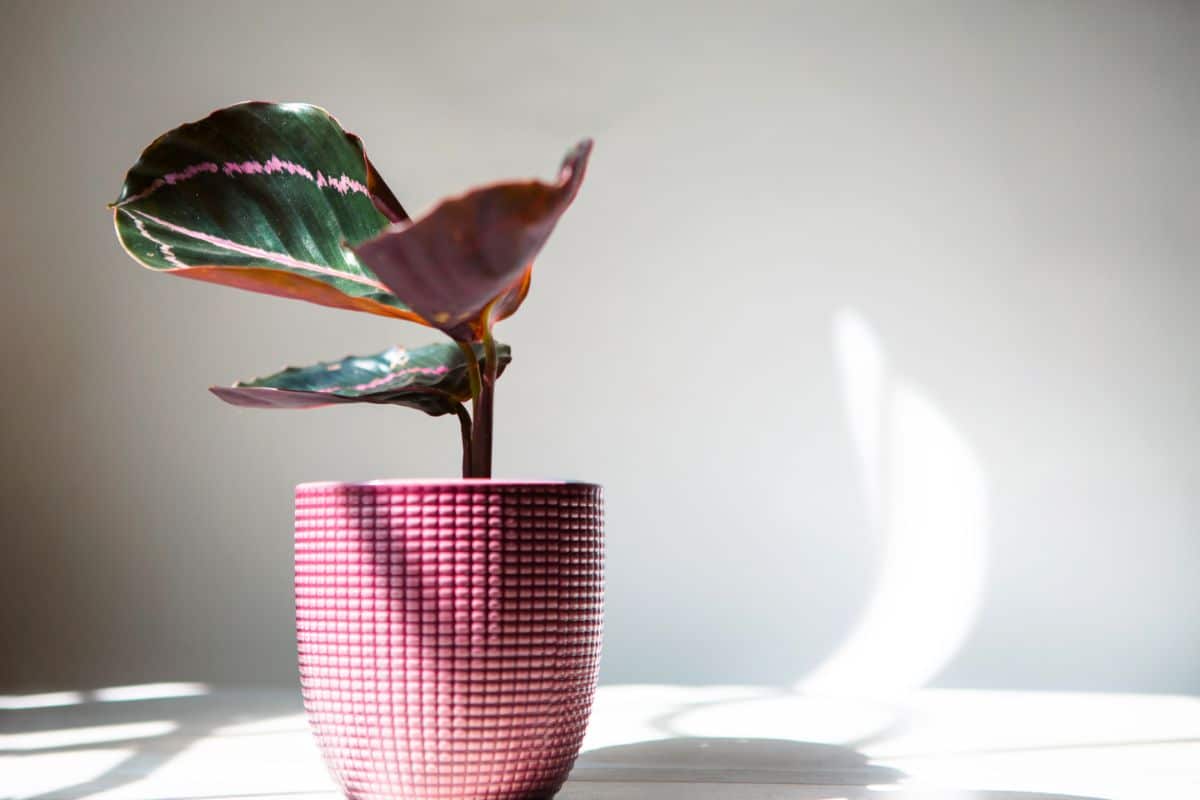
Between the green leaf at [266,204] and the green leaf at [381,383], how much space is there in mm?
97

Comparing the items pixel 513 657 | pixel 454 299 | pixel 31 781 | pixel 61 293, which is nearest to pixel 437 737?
pixel 513 657

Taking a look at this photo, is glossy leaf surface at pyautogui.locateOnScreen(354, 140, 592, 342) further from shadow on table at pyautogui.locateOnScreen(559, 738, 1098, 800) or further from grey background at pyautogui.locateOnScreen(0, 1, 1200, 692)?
grey background at pyautogui.locateOnScreen(0, 1, 1200, 692)

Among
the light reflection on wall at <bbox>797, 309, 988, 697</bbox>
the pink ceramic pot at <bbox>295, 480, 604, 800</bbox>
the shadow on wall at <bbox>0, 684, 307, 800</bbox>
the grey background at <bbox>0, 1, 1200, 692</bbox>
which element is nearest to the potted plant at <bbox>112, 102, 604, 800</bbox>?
the pink ceramic pot at <bbox>295, 480, 604, 800</bbox>

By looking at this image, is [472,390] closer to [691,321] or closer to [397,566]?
[397,566]

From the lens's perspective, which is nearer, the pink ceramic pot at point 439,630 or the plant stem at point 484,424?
the pink ceramic pot at point 439,630

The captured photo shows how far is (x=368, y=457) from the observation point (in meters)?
2.76

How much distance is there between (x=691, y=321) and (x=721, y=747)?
4.47ft

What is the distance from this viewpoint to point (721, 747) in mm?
1706

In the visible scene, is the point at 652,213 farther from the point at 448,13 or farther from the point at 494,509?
the point at 494,509

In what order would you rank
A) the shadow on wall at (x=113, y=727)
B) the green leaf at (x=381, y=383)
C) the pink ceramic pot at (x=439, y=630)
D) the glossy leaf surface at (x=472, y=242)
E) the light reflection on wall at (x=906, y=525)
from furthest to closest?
the light reflection on wall at (x=906, y=525) → the shadow on wall at (x=113, y=727) → the green leaf at (x=381, y=383) → the pink ceramic pot at (x=439, y=630) → the glossy leaf surface at (x=472, y=242)

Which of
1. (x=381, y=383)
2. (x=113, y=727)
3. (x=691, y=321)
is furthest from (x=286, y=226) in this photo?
(x=691, y=321)

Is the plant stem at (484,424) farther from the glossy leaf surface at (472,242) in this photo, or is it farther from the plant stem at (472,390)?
the glossy leaf surface at (472,242)

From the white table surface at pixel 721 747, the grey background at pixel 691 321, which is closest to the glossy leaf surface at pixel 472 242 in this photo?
the white table surface at pixel 721 747

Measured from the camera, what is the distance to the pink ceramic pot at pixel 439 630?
3.27 ft
